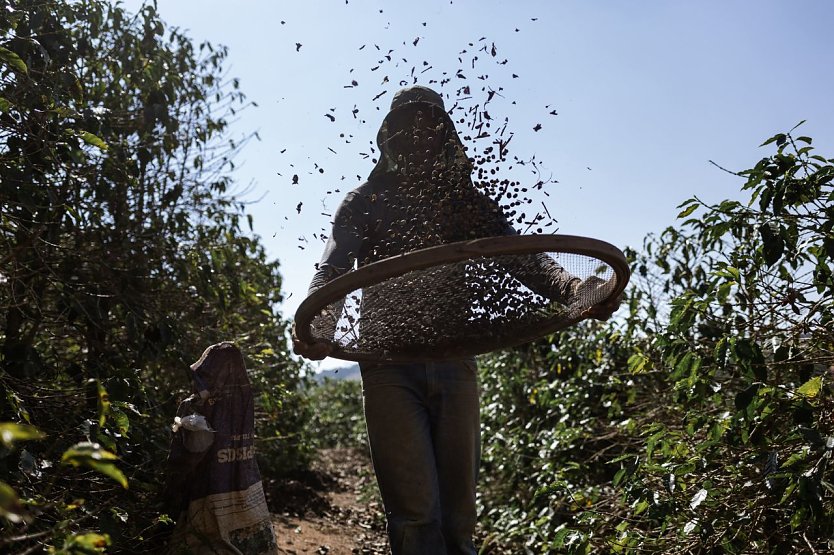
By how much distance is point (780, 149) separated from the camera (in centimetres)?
287

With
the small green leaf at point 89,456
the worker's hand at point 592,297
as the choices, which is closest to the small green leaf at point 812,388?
the worker's hand at point 592,297

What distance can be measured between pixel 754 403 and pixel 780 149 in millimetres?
999

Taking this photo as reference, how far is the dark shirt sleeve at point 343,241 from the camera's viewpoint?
8.39 ft

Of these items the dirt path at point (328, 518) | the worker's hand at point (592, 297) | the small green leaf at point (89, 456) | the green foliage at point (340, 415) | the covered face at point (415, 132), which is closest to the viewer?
the small green leaf at point (89, 456)

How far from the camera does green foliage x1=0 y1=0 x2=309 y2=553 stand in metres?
2.74

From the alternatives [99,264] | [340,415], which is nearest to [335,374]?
[99,264]

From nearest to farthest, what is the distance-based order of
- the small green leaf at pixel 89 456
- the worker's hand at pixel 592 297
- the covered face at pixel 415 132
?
1. the small green leaf at pixel 89 456
2. the worker's hand at pixel 592 297
3. the covered face at pixel 415 132

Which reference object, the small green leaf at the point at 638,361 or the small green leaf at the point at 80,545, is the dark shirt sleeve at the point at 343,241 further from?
the small green leaf at the point at 638,361

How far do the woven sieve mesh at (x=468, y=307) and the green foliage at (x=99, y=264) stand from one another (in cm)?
81

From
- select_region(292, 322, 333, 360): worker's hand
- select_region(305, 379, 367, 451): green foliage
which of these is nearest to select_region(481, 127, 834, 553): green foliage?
select_region(292, 322, 333, 360): worker's hand

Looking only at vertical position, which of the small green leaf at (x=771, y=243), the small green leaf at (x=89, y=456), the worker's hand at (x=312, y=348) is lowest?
the small green leaf at (x=89, y=456)

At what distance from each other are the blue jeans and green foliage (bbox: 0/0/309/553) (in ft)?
2.80

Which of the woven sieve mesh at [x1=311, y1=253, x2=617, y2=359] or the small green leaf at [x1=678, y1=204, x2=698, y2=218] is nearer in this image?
the woven sieve mesh at [x1=311, y1=253, x2=617, y2=359]

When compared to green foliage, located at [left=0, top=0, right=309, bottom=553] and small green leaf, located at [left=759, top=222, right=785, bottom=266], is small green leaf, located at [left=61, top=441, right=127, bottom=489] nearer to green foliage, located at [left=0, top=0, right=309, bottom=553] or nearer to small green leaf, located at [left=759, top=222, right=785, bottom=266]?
green foliage, located at [left=0, top=0, right=309, bottom=553]
